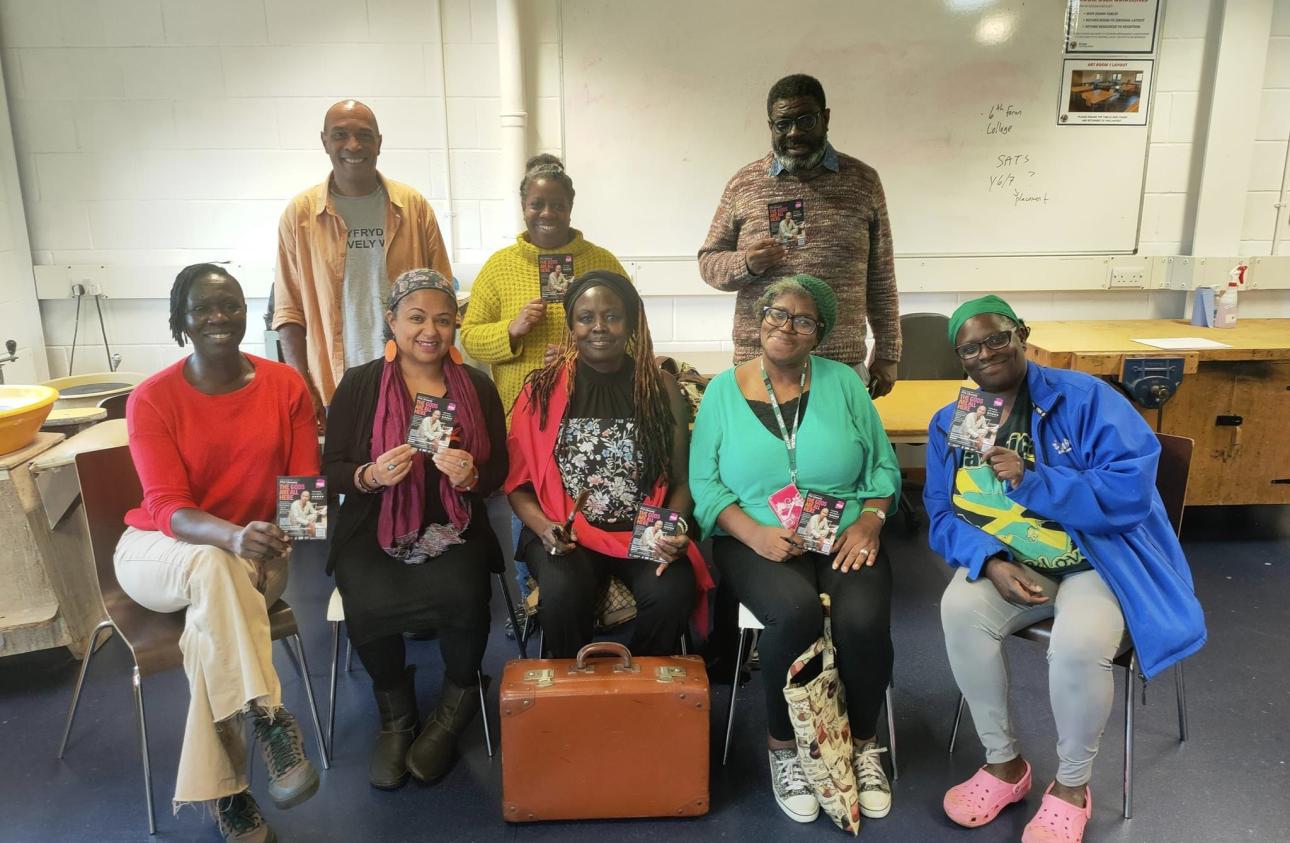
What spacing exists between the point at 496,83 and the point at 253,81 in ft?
3.85

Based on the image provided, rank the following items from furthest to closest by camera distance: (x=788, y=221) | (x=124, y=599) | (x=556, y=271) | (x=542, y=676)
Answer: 1. (x=788, y=221)
2. (x=556, y=271)
3. (x=124, y=599)
4. (x=542, y=676)

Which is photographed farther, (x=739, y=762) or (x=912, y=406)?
(x=912, y=406)

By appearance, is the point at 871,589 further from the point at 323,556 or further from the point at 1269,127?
the point at 1269,127

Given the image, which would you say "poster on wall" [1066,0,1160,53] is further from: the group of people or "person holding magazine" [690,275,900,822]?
"person holding magazine" [690,275,900,822]

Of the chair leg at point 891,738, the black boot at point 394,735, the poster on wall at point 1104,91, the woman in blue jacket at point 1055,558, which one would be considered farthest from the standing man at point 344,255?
the poster on wall at point 1104,91

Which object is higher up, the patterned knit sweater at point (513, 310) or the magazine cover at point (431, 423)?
the patterned knit sweater at point (513, 310)

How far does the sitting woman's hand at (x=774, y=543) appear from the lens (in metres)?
2.23

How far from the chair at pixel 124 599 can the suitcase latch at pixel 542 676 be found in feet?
2.12

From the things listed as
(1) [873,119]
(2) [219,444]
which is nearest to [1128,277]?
(1) [873,119]

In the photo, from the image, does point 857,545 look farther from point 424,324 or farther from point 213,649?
point 213,649

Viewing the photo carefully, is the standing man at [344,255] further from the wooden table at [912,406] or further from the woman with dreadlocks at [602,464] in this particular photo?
the wooden table at [912,406]

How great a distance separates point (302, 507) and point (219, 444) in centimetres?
36

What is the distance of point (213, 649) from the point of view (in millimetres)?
1985

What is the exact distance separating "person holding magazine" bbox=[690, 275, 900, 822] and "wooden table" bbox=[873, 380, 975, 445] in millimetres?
380
